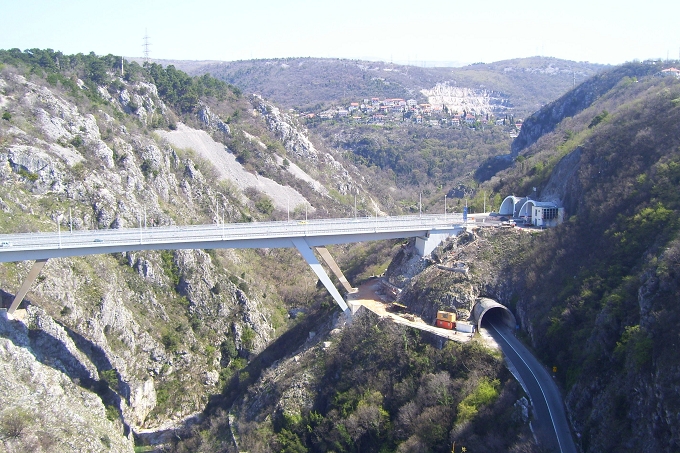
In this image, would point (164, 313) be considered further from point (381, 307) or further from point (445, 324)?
point (445, 324)

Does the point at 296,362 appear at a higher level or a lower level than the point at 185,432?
higher

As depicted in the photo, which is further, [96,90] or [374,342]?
[96,90]

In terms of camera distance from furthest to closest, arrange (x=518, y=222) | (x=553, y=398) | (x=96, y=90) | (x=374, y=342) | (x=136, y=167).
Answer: (x=96, y=90)
(x=136, y=167)
(x=518, y=222)
(x=374, y=342)
(x=553, y=398)

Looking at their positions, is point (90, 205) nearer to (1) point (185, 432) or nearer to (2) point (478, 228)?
(1) point (185, 432)

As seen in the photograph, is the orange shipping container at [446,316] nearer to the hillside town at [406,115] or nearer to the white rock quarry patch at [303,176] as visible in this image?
the white rock quarry patch at [303,176]

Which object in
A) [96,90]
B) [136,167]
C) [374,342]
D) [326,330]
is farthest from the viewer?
[96,90]


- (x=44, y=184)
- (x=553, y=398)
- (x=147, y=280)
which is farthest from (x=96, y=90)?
(x=553, y=398)
